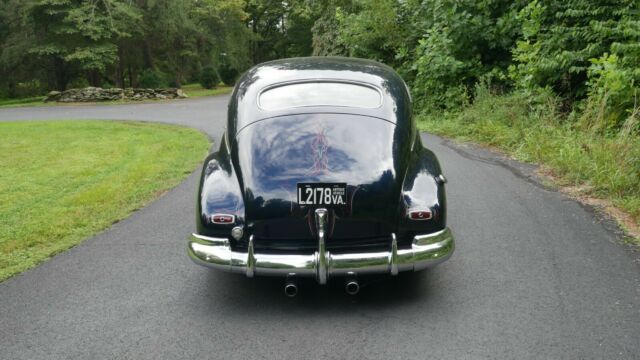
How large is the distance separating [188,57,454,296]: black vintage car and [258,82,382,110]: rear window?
68 millimetres

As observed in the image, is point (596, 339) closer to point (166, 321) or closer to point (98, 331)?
point (166, 321)

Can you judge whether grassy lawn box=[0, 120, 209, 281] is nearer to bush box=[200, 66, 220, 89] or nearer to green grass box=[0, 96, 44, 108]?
green grass box=[0, 96, 44, 108]

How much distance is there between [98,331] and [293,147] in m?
1.83

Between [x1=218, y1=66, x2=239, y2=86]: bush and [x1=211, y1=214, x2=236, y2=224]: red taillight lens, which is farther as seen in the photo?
[x1=218, y1=66, x2=239, y2=86]: bush

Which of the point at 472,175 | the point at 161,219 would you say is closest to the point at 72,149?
the point at 161,219

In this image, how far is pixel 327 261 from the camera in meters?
3.82

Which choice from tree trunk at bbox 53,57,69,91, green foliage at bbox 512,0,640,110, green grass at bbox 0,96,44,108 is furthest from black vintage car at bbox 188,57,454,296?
tree trunk at bbox 53,57,69,91

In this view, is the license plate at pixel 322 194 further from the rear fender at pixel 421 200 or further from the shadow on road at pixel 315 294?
the shadow on road at pixel 315 294

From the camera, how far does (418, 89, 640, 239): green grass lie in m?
6.71

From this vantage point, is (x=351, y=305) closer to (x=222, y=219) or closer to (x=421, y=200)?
(x=421, y=200)

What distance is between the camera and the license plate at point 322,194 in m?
3.97

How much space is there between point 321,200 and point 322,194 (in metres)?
0.04

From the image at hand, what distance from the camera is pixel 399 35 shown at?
16.8 meters

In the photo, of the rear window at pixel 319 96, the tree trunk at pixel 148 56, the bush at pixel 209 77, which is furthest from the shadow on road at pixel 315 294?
the bush at pixel 209 77
